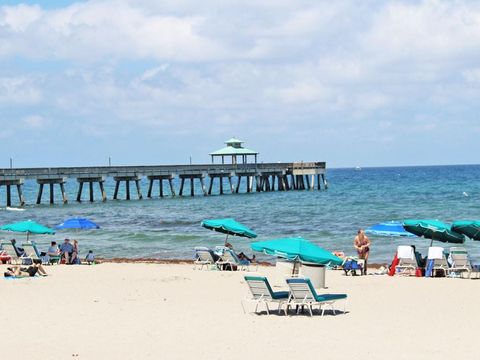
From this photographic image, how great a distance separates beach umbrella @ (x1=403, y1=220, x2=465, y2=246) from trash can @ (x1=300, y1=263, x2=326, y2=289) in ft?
10.2

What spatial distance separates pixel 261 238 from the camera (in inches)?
1305

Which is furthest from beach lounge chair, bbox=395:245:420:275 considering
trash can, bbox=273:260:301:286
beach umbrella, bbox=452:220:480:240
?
trash can, bbox=273:260:301:286

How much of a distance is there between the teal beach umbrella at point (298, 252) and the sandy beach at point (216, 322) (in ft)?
2.95

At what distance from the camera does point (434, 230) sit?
18.6 m

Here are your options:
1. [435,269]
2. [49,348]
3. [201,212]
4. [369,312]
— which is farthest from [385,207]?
[49,348]

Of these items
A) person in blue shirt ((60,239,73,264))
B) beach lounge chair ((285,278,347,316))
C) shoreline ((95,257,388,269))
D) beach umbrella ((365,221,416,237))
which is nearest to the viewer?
beach lounge chair ((285,278,347,316))

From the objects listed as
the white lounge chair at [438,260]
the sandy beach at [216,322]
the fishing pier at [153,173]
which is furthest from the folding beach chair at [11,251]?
the fishing pier at [153,173]

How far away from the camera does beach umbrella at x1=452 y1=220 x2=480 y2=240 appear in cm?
1809

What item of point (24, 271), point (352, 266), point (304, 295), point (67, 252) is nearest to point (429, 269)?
point (352, 266)

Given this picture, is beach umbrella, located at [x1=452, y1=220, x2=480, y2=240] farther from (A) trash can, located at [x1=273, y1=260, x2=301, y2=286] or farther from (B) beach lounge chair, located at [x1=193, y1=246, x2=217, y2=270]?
(B) beach lounge chair, located at [x1=193, y1=246, x2=217, y2=270]

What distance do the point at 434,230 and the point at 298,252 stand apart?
5.38 metres

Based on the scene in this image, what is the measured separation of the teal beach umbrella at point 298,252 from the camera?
14336 millimetres

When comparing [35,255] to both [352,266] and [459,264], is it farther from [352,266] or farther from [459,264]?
[459,264]

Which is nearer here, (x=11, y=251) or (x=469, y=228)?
(x=469, y=228)
